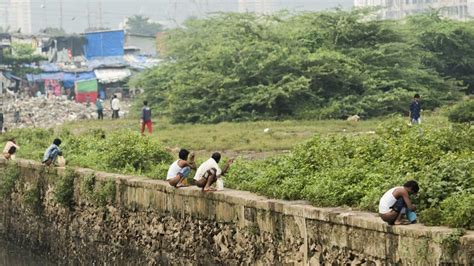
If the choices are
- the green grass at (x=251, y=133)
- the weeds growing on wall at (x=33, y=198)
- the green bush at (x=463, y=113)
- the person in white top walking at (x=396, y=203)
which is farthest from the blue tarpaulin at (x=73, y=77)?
the person in white top walking at (x=396, y=203)

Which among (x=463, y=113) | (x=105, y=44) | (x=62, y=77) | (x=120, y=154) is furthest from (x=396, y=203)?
(x=105, y=44)

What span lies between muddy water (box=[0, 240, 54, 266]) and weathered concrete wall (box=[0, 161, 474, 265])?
23 cm

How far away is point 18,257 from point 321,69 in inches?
643

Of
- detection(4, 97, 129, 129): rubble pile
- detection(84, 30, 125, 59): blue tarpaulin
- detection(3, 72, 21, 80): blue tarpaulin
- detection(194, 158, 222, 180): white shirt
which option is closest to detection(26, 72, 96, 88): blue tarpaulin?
detection(3, 72, 21, 80): blue tarpaulin

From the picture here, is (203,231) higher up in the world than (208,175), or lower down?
lower down

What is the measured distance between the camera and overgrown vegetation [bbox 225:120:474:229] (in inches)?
479

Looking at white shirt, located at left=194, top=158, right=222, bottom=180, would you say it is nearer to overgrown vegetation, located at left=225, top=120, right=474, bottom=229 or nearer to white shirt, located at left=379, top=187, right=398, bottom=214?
overgrown vegetation, located at left=225, top=120, right=474, bottom=229

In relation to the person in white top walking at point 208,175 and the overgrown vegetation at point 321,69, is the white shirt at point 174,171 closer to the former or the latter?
the person in white top walking at point 208,175

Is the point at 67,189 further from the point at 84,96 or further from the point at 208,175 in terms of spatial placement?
A: the point at 84,96

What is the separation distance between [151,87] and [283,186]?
3661cm

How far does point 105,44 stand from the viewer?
9438 centimetres

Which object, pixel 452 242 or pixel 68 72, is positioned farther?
pixel 68 72

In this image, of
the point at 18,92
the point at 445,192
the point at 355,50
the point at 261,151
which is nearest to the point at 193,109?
the point at 355,50

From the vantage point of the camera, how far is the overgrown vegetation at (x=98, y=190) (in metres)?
20.1
